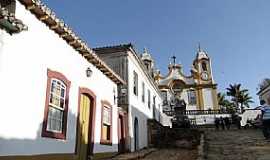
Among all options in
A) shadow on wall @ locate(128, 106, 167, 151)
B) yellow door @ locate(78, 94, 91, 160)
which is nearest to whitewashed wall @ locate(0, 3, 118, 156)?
yellow door @ locate(78, 94, 91, 160)

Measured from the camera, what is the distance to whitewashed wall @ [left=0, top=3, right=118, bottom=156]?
5785 mm

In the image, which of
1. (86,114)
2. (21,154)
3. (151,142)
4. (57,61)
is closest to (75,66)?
(57,61)

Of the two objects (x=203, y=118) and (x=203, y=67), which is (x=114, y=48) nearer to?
(x=203, y=118)

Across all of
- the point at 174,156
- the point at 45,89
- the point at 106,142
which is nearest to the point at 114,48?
the point at 106,142

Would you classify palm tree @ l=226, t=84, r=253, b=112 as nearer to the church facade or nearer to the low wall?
the church facade

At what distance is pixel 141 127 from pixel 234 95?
44.4 metres

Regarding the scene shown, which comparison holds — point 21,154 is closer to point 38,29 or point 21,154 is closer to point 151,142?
point 38,29

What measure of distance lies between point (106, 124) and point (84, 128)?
2116mm

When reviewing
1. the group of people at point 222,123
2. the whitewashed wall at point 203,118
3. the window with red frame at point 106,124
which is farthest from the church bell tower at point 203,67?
the window with red frame at point 106,124

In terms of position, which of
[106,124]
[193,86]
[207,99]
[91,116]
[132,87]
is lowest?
[106,124]

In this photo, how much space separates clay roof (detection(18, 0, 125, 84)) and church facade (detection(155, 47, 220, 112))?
1212 inches

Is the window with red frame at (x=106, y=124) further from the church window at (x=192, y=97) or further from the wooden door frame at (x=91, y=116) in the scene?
the church window at (x=192, y=97)

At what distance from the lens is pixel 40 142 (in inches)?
269

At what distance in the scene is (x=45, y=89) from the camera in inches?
283
